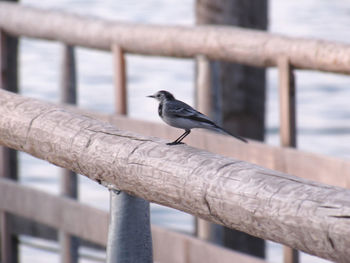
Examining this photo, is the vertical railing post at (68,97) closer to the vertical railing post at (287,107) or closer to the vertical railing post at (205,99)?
the vertical railing post at (205,99)

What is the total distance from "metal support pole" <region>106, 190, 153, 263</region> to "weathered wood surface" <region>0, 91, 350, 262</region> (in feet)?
0.21

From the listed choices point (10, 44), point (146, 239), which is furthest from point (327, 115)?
point (146, 239)

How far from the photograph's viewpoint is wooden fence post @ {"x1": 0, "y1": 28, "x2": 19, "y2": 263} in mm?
6266

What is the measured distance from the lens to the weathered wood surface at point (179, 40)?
4.58 meters

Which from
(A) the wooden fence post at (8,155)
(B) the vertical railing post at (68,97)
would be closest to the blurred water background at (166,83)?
(A) the wooden fence post at (8,155)

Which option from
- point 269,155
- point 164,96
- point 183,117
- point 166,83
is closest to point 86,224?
point 269,155

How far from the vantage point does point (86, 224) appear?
5.41m

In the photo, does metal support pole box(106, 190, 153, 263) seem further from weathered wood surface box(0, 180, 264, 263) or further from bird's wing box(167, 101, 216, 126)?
weathered wood surface box(0, 180, 264, 263)

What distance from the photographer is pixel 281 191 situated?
187 cm

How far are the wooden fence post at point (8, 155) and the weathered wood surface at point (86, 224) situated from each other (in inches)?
5.5

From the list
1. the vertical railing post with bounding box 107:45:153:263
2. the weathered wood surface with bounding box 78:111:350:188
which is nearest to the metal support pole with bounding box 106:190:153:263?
the vertical railing post with bounding box 107:45:153:263

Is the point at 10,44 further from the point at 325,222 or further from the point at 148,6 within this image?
the point at 148,6

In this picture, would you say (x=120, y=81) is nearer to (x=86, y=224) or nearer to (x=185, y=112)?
(x=86, y=224)

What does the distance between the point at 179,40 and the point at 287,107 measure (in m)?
0.83
